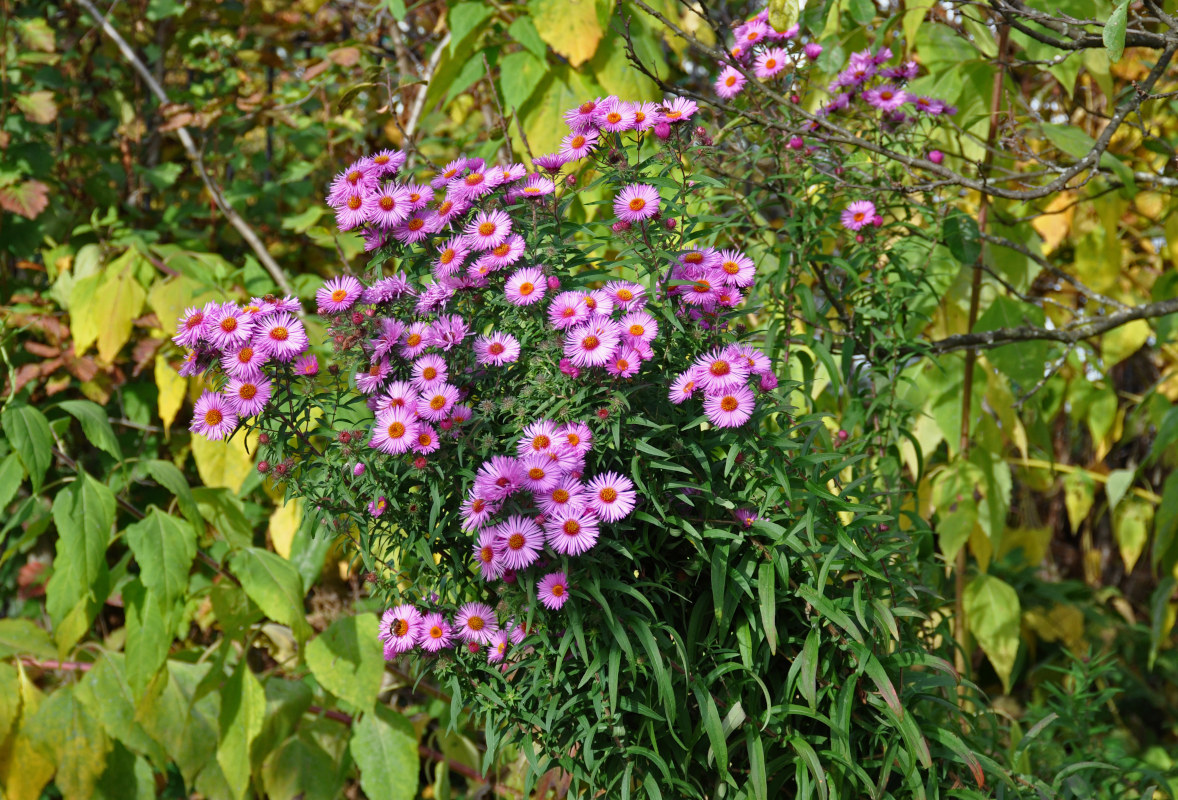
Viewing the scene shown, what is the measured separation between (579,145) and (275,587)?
970 millimetres

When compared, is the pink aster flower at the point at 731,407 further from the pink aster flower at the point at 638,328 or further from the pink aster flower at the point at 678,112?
the pink aster flower at the point at 678,112

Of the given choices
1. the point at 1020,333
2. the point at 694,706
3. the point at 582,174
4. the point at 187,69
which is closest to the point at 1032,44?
the point at 1020,333

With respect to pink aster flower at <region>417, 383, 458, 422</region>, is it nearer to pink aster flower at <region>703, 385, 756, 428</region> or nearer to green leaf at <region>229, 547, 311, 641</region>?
pink aster flower at <region>703, 385, 756, 428</region>

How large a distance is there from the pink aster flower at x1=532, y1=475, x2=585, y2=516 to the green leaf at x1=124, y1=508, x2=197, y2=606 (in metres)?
0.93

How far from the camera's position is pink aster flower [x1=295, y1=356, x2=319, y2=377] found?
1.06 m

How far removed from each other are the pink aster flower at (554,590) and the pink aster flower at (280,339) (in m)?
0.35

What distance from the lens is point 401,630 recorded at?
1.06 m

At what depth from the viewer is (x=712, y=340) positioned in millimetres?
1100

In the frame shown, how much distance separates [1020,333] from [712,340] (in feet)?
2.77

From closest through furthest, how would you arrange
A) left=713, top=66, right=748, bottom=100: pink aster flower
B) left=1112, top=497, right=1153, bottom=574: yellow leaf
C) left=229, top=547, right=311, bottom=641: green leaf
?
1. left=713, top=66, right=748, bottom=100: pink aster flower
2. left=229, top=547, right=311, bottom=641: green leaf
3. left=1112, top=497, right=1153, bottom=574: yellow leaf

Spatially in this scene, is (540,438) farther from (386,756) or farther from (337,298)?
(386,756)

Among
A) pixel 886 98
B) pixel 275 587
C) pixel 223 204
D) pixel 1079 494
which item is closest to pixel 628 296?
pixel 886 98

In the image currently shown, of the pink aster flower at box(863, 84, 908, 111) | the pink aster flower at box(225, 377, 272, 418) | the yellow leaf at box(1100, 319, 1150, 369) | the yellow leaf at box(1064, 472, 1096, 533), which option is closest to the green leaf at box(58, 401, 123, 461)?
the pink aster flower at box(225, 377, 272, 418)

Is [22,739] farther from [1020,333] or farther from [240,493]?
[1020,333]
